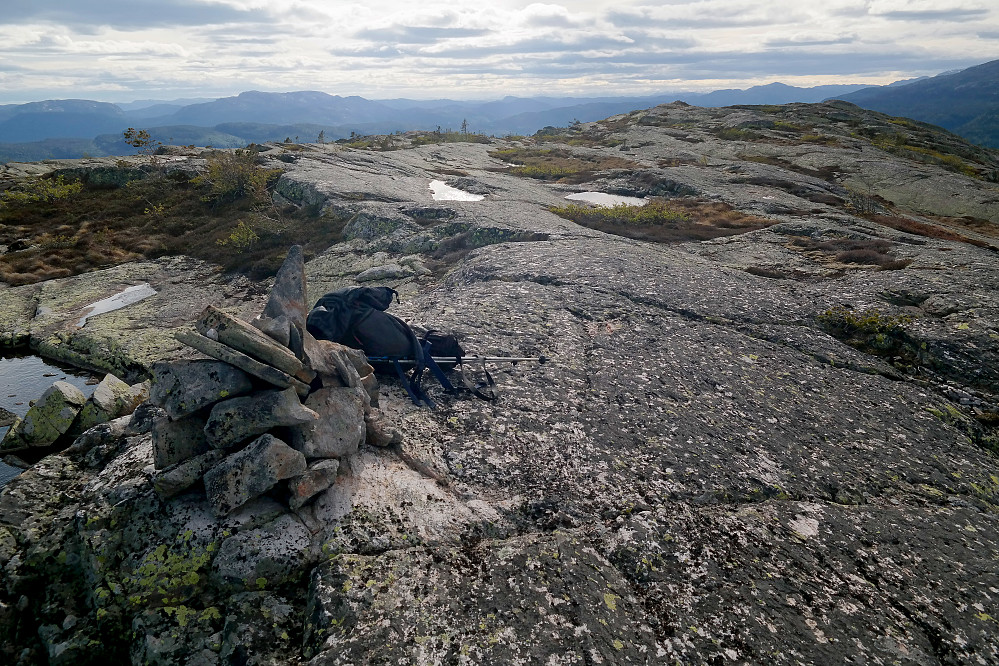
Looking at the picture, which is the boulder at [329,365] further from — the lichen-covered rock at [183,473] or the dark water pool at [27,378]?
the dark water pool at [27,378]

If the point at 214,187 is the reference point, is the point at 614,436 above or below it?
below

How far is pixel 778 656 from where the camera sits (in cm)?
609

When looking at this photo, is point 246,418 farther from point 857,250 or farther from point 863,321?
point 857,250

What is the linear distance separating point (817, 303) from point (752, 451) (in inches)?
423

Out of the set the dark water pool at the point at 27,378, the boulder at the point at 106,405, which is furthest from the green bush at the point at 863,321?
the dark water pool at the point at 27,378

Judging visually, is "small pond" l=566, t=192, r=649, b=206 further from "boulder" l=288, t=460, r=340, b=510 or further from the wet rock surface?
"boulder" l=288, t=460, r=340, b=510

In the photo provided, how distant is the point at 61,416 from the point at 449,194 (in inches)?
1199

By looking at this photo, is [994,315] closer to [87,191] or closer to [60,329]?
[60,329]

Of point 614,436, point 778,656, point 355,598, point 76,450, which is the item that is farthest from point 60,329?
point 778,656

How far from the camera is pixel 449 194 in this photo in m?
38.9

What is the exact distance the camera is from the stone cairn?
22.9 feet

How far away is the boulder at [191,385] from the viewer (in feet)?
23.8

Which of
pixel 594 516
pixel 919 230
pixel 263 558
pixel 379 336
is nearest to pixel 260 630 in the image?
pixel 263 558

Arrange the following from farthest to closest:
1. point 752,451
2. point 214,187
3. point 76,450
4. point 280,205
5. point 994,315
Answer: point 214,187 < point 280,205 < point 994,315 < point 752,451 < point 76,450
